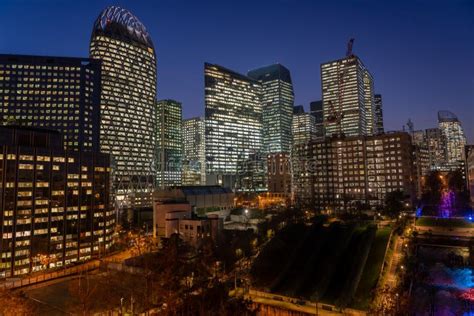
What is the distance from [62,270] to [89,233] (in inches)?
395

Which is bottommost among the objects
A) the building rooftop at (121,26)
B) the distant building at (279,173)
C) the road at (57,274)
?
the road at (57,274)

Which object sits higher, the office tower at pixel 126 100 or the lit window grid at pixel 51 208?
the office tower at pixel 126 100

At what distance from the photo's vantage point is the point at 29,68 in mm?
109500

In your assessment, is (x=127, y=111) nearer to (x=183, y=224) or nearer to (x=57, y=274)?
(x=183, y=224)

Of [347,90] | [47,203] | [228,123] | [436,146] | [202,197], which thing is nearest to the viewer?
[47,203]

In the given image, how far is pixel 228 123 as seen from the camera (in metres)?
173

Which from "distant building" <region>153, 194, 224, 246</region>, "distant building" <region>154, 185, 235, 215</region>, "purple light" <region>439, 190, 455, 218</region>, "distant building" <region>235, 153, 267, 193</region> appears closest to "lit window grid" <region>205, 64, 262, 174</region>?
"distant building" <region>235, 153, 267, 193</region>

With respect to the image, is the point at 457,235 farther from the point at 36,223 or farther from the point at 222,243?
the point at 36,223

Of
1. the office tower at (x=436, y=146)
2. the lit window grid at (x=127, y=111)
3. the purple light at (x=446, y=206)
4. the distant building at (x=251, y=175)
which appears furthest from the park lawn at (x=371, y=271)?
the office tower at (x=436, y=146)

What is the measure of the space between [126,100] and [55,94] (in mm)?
27808

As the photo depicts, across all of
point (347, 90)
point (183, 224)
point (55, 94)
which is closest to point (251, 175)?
point (347, 90)

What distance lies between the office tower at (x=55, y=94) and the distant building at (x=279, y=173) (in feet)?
233

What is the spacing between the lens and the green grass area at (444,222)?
59.2 m

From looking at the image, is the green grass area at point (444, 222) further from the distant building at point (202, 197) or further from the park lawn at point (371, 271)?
the distant building at point (202, 197)
